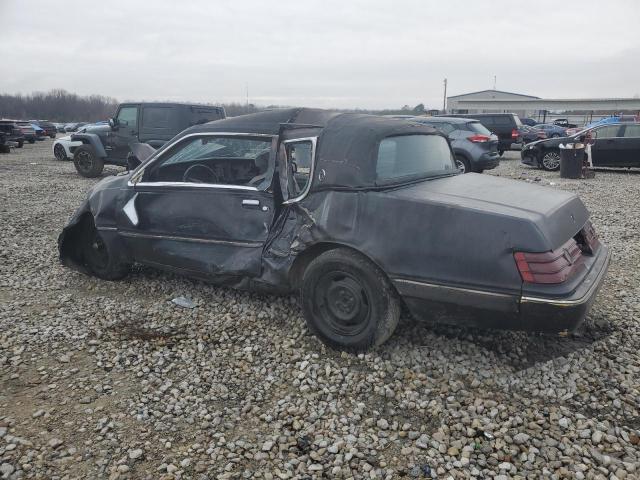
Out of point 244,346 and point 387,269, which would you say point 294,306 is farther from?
point 387,269

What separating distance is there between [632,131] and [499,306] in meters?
14.0

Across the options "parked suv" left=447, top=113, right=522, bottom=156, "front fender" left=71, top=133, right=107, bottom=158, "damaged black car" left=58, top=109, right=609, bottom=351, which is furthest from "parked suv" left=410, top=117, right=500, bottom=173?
"front fender" left=71, top=133, right=107, bottom=158

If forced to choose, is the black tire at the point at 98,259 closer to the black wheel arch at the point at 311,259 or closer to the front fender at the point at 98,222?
the front fender at the point at 98,222

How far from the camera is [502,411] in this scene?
9.25ft

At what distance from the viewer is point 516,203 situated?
312 cm

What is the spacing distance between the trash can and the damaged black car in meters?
10.1

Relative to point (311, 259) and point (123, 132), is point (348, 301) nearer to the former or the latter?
point (311, 259)

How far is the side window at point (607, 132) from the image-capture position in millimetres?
14039

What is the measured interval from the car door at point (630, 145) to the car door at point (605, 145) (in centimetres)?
13

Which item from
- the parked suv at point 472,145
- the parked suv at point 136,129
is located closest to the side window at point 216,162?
the parked suv at point 136,129

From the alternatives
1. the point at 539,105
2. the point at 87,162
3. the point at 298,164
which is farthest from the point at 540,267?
the point at 539,105

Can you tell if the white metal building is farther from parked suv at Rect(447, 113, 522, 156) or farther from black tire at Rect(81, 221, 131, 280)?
black tire at Rect(81, 221, 131, 280)

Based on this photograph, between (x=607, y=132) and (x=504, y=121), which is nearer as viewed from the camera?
(x=607, y=132)

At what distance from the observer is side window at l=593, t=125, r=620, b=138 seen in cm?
1404
